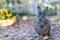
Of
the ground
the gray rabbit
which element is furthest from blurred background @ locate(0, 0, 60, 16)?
the gray rabbit

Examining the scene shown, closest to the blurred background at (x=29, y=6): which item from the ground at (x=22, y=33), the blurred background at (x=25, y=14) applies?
the blurred background at (x=25, y=14)

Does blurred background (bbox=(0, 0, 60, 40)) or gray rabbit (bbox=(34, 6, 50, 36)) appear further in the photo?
blurred background (bbox=(0, 0, 60, 40))

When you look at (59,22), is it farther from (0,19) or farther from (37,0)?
(0,19)

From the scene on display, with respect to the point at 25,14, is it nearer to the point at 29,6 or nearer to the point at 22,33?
the point at 29,6

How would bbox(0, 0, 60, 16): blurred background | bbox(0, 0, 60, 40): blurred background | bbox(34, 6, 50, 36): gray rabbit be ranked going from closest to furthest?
bbox(34, 6, 50, 36): gray rabbit
bbox(0, 0, 60, 40): blurred background
bbox(0, 0, 60, 16): blurred background

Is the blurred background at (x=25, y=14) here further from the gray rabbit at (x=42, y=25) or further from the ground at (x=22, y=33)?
the gray rabbit at (x=42, y=25)

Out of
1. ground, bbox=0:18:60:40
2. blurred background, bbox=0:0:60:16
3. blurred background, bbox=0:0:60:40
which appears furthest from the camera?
blurred background, bbox=0:0:60:16

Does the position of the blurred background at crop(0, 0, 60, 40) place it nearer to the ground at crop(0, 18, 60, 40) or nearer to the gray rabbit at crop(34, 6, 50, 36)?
the ground at crop(0, 18, 60, 40)

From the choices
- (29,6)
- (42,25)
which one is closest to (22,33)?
(42,25)

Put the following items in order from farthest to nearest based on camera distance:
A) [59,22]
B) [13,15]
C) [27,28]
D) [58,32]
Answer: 1. [13,15]
2. [59,22]
3. [27,28]
4. [58,32]

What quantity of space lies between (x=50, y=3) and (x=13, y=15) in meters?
1.55

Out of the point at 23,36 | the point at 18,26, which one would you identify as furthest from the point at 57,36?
the point at 18,26

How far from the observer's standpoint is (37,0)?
7.38 m

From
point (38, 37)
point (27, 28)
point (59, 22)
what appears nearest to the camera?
point (38, 37)
